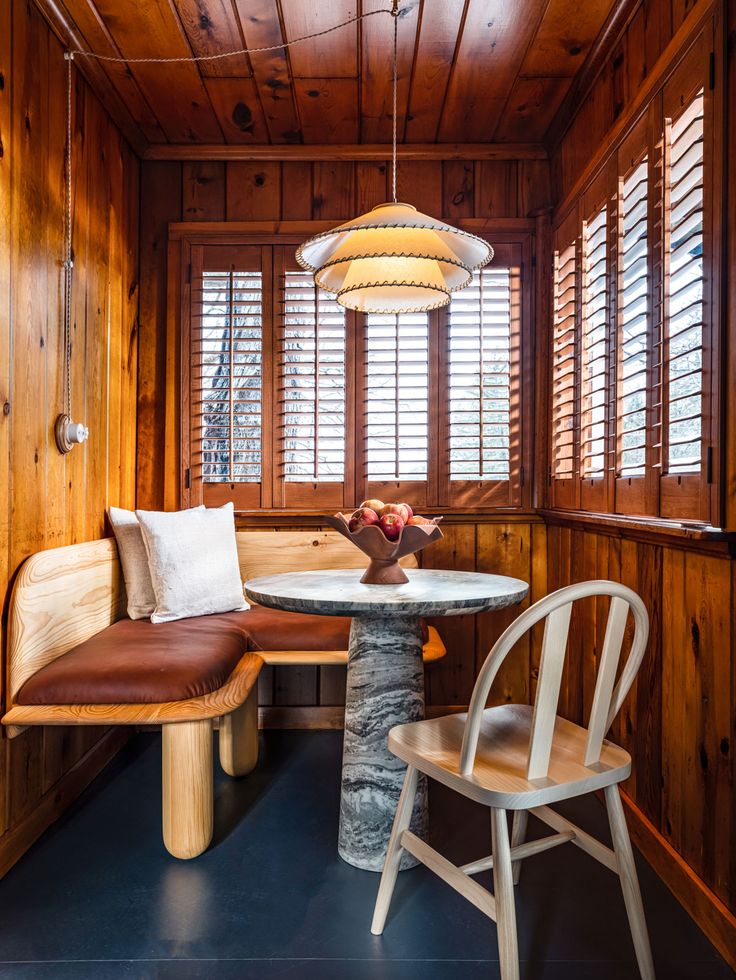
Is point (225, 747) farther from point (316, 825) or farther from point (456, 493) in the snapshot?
point (456, 493)

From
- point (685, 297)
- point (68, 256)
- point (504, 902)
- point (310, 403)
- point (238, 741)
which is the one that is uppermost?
point (68, 256)

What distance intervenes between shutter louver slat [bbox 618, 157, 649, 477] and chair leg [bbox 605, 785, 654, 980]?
3.15ft

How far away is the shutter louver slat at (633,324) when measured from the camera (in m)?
1.92

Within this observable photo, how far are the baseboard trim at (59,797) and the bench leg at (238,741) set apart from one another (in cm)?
45

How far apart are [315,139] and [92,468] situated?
1646mm

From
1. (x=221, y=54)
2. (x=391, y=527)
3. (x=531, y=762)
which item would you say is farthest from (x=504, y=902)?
(x=221, y=54)

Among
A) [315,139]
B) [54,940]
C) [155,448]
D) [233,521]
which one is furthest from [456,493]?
[54,940]

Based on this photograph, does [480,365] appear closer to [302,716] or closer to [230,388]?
[230,388]

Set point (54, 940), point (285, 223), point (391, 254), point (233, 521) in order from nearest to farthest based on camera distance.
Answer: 1. point (54, 940)
2. point (391, 254)
3. point (233, 521)
4. point (285, 223)

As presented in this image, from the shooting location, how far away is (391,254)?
1.76m

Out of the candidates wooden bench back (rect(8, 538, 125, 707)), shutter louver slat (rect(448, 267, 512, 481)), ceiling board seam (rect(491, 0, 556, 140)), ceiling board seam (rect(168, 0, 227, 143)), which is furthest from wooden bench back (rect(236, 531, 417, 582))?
ceiling board seam (rect(491, 0, 556, 140))

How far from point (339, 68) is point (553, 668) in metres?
2.20

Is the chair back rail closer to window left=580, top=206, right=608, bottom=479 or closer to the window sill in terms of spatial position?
the window sill

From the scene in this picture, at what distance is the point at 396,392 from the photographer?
2.91 meters
